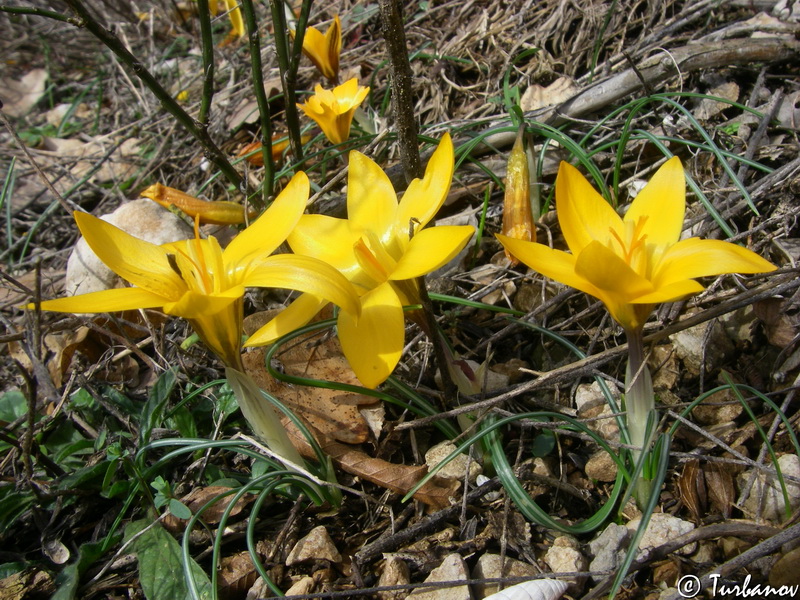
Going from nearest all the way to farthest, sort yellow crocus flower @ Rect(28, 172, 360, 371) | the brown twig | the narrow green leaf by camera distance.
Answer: yellow crocus flower @ Rect(28, 172, 360, 371) < the brown twig < the narrow green leaf

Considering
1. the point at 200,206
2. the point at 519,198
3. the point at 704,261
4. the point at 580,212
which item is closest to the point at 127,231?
the point at 200,206

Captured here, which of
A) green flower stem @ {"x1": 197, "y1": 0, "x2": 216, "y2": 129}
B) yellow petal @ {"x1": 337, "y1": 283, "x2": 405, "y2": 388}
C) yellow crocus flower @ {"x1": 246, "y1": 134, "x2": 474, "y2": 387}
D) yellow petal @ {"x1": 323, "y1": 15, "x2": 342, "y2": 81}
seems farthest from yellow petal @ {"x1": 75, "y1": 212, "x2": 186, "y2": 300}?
yellow petal @ {"x1": 323, "y1": 15, "x2": 342, "y2": 81}

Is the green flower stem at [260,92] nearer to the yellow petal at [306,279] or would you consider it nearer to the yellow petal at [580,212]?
the yellow petal at [306,279]

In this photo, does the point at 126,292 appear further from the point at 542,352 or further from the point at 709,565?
the point at 709,565

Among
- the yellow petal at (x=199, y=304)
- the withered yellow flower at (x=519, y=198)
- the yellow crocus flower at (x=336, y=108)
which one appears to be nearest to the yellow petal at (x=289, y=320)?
the yellow petal at (x=199, y=304)

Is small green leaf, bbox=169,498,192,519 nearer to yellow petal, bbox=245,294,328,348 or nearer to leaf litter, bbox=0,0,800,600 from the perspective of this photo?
leaf litter, bbox=0,0,800,600

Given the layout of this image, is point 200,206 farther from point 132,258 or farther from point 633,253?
point 633,253
